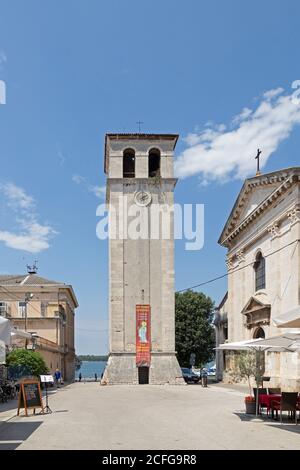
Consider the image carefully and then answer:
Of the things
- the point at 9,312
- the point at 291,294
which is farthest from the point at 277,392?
the point at 9,312

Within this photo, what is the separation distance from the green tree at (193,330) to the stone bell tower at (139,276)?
16225 millimetres

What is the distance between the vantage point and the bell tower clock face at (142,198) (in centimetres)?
4741

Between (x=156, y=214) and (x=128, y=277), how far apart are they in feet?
18.2

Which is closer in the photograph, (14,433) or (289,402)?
A: (14,433)

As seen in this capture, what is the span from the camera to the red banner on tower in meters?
45.0

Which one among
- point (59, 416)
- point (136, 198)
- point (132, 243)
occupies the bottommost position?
point (59, 416)

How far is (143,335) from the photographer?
45.4 meters

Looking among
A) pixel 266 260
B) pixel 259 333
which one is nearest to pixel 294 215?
pixel 266 260

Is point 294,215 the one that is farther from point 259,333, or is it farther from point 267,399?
point 267,399

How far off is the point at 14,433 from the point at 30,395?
5359 mm

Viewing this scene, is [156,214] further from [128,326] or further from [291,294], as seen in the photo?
[291,294]

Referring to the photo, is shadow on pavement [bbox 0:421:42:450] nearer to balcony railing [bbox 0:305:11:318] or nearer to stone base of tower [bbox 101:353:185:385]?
stone base of tower [bbox 101:353:185:385]

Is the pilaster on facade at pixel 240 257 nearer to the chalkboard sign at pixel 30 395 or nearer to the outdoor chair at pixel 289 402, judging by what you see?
the chalkboard sign at pixel 30 395
